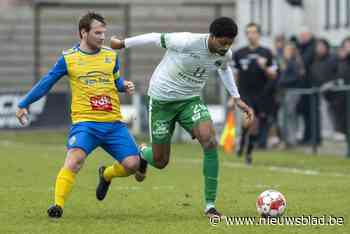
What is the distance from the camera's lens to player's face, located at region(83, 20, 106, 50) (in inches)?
440

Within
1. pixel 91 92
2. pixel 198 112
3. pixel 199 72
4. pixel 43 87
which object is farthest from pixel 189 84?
pixel 43 87

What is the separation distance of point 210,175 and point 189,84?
0.94 metres

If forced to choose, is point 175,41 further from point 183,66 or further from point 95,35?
point 95,35

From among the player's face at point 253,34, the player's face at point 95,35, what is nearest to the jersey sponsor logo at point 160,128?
the player's face at point 95,35

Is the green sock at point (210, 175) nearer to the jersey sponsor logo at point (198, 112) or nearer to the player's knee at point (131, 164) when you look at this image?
the jersey sponsor logo at point (198, 112)

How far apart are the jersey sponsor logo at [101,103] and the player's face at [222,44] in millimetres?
1218

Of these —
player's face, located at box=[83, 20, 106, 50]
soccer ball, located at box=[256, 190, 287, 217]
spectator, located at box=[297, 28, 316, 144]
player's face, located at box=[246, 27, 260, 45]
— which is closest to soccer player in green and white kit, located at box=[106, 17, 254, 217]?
player's face, located at box=[83, 20, 106, 50]

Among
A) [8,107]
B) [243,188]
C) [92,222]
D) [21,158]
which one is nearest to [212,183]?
[92,222]

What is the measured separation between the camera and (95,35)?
11.2m

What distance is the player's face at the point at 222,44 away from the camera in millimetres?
10773

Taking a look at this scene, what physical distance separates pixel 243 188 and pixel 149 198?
5.99 feet

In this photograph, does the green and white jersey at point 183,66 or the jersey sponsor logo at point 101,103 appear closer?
the green and white jersey at point 183,66

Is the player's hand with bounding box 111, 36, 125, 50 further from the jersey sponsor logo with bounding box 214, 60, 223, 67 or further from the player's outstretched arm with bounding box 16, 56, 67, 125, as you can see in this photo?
the jersey sponsor logo with bounding box 214, 60, 223, 67

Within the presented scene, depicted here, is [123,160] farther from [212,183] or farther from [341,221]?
[341,221]
